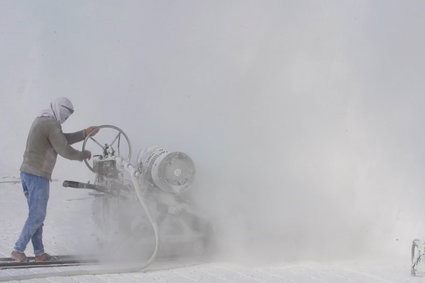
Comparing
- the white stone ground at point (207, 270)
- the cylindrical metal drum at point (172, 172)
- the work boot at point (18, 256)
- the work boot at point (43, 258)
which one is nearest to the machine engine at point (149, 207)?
the cylindrical metal drum at point (172, 172)

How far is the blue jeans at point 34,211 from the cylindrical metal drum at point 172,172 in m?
0.88

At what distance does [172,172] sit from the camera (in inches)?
177

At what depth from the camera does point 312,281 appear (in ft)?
12.5

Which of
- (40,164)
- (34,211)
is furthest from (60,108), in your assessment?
(34,211)

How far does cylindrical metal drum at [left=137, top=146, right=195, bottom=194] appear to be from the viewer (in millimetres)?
4484

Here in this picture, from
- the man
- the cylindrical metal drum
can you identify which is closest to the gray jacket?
the man

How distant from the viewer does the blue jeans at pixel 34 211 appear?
416 cm

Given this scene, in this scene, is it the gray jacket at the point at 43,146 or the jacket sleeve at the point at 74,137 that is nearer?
the gray jacket at the point at 43,146

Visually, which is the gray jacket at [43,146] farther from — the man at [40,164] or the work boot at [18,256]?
the work boot at [18,256]

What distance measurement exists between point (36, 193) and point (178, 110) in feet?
7.22

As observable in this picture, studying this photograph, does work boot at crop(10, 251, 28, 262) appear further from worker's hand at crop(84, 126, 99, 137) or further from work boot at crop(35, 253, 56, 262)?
worker's hand at crop(84, 126, 99, 137)

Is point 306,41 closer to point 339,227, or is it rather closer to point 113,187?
point 339,227

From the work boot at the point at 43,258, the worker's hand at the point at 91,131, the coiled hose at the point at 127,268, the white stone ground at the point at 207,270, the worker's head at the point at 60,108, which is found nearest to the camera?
the coiled hose at the point at 127,268

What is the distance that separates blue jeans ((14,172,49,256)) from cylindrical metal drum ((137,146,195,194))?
884mm
